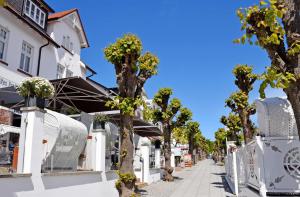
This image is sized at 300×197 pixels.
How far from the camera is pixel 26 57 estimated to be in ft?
57.8

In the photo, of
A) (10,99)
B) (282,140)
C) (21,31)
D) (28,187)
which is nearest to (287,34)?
(282,140)

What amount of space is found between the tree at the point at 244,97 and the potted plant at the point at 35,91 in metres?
12.2

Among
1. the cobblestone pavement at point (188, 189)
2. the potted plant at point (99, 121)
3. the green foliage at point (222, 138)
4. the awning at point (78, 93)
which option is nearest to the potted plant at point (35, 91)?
the awning at point (78, 93)

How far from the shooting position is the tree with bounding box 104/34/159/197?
11719mm

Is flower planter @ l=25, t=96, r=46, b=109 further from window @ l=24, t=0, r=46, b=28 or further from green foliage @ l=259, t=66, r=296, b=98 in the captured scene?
window @ l=24, t=0, r=46, b=28

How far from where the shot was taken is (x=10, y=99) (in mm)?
13023

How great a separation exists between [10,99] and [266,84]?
37.9 feet

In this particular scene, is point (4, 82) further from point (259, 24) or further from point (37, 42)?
point (259, 24)

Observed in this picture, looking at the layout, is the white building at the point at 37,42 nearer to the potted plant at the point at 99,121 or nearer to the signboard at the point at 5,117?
the signboard at the point at 5,117

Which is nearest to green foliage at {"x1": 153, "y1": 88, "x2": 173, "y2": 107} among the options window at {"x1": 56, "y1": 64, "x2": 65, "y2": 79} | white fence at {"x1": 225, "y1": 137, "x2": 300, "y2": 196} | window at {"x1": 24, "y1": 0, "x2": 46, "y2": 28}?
window at {"x1": 56, "y1": 64, "x2": 65, "y2": 79}

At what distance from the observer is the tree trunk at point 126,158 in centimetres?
1160

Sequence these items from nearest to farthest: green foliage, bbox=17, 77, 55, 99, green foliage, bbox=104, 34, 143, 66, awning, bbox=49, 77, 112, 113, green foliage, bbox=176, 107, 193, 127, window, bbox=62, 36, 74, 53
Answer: green foliage, bbox=17, 77, 55, 99 < green foliage, bbox=104, 34, 143, 66 < awning, bbox=49, 77, 112, 113 < window, bbox=62, 36, 74, 53 < green foliage, bbox=176, 107, 193, 127

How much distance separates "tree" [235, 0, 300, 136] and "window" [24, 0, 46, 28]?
16311 mm

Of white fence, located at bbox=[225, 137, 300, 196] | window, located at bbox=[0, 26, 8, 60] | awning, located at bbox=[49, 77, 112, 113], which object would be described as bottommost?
white fence, located at bbox=[225, 137, 300, 196]
